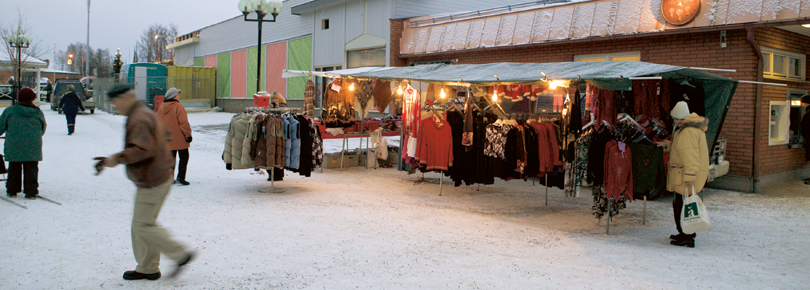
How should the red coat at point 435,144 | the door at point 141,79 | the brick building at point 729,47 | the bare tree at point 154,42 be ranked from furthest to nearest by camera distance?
the bare tree at point 154,42 → the door at point 141,79 → the brick building at point 729,47 → the red coat at point 435,144

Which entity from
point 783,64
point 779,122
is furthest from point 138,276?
point 783,64

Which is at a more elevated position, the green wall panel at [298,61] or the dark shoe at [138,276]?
the green wall panel at [298,61]

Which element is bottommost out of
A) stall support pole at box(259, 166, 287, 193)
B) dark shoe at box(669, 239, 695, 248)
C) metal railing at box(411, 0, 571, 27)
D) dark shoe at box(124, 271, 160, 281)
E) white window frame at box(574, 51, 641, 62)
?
dark shoe at box(124, 271, 160, 281)

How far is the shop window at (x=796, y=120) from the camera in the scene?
1148 centimetres

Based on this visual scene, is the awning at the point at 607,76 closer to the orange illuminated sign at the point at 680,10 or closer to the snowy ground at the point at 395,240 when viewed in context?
the snowy ground at the point at 395,240

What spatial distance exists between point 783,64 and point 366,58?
12.9 meters

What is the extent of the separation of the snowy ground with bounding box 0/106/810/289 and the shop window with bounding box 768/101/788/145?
4.20 ft

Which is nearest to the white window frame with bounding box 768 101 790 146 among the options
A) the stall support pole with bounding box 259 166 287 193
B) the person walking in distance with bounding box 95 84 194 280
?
the stall support pole with bounding box 259 166 287 193

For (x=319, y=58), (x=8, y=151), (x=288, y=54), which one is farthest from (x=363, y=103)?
(x=288, y=54)

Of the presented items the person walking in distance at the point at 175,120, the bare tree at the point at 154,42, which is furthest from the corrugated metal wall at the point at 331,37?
the bare tree at the point at 154,42

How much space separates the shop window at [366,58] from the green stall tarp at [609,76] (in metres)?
10.5

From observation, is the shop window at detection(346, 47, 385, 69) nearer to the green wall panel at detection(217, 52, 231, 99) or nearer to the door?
the green wall panel at detection(217, 52, 231, 99)

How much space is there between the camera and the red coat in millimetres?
8750

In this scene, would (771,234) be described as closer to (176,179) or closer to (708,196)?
(708,196)
